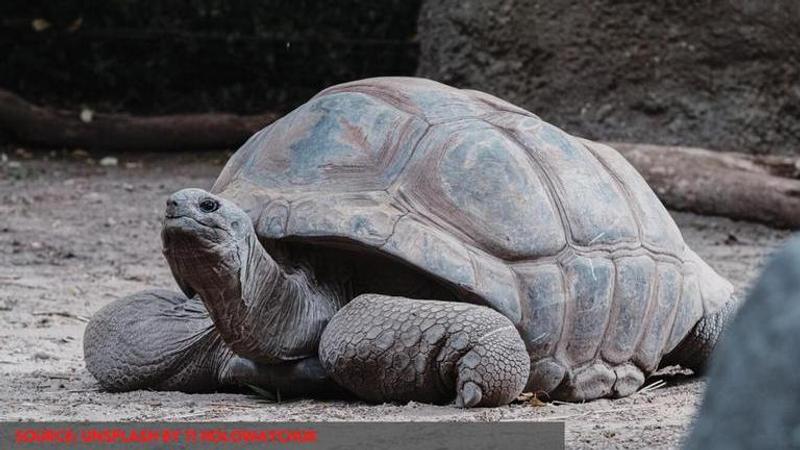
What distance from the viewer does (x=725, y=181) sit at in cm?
643

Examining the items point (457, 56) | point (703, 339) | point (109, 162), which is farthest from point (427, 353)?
point (109, 162)

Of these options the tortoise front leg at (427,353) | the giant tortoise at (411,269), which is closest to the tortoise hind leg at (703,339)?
the giant tortoise at (411,269)

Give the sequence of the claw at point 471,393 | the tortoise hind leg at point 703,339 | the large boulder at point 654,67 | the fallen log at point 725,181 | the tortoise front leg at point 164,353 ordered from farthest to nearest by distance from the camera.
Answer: the large boulder at point 654,67 < the fallen log at point 725,181 < the tortoise hind leg at point 703,339 < the tortoise front leg at point 164,353 < the claw at point 471,393

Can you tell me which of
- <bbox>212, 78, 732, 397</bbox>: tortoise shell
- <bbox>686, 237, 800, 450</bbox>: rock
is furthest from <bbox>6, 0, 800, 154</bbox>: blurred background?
<bbox>686, 237, 800, 450</bbox>: rock

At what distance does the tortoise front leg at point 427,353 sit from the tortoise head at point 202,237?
32cm

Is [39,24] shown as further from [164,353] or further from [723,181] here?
[164,353]

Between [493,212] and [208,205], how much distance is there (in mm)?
726

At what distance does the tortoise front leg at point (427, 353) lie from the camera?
283 centimetres

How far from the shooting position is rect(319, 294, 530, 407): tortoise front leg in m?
2.83

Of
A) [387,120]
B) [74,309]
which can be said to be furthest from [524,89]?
[387,120]

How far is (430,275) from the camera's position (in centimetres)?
296

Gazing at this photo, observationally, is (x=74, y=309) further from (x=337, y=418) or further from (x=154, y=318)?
(x=337, y=418)

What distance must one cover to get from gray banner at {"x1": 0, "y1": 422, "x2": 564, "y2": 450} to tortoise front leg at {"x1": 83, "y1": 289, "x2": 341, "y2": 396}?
574 mm

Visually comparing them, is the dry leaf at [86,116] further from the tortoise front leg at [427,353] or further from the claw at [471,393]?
the claw at [471,393]
